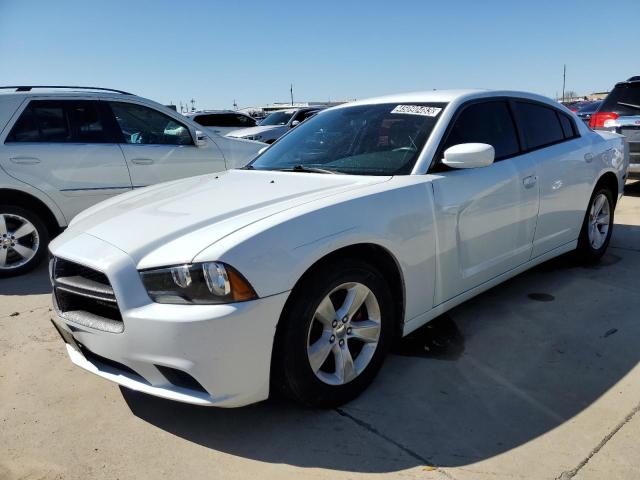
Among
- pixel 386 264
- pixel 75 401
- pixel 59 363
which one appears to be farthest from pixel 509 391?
pixel 59 363

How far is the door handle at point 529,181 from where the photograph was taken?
3650mm

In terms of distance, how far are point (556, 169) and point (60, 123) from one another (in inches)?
187

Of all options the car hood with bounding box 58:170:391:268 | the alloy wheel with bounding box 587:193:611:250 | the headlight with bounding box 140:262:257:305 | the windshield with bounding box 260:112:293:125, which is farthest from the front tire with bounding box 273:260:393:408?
the windshield with bounding box 260:112:293:125

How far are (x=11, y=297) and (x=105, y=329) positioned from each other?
2.87 m

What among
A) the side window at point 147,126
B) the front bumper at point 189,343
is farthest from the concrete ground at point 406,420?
the side window at point 147,126

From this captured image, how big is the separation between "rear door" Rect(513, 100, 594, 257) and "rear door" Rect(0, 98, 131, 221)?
13.2 feet

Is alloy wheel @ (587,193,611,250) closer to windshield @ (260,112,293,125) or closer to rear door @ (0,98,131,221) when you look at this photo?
rear door @ (0,98,131,221)

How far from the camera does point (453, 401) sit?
9.04 ft

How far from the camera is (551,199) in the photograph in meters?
3.95

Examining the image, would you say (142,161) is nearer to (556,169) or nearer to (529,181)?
(529,181)

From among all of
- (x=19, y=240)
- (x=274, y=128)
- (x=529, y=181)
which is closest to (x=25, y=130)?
(x=19, y=240)

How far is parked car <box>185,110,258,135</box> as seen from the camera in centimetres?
1532

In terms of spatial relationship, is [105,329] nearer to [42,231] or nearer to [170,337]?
[170,337]

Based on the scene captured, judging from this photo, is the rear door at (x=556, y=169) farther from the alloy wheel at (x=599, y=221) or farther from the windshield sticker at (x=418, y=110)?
the windshield sticker at (x=418, y=110)
